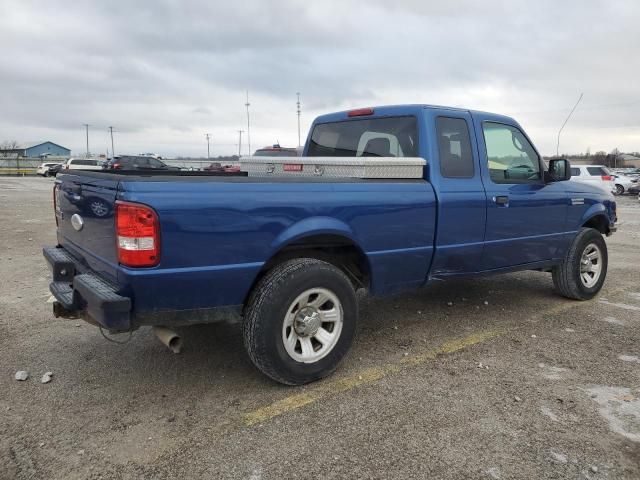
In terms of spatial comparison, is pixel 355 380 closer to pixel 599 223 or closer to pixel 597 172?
pixel 599 223

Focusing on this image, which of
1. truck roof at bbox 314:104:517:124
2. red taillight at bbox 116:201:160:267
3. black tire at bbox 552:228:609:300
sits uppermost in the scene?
truck roof at bbox 314:104:517:124

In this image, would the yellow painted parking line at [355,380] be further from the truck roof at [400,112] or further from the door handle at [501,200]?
the truck roof at [400,112]

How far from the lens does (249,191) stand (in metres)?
3.08

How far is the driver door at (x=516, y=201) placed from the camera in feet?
15.0

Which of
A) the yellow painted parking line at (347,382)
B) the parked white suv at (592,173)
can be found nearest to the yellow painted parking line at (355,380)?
the yellow painted parking line at (347,382)

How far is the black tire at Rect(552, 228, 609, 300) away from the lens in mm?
5543

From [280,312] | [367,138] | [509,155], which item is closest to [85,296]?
[280,312]

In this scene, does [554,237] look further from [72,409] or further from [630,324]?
[72,409]

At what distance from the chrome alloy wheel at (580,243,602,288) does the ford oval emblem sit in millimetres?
5144

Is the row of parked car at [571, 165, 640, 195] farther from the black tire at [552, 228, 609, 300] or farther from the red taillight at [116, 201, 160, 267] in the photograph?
the red taillight at [116, 201, 160, 267]

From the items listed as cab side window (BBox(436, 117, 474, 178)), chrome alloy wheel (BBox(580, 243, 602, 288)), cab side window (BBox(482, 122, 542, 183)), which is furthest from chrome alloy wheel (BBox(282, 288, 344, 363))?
chrome alloy wheel (BBox(580, 243, 602, 288))

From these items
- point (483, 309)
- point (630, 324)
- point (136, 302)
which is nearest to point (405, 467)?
point (136, 302)

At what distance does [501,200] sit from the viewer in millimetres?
4578

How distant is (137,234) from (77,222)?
977 millimetres
